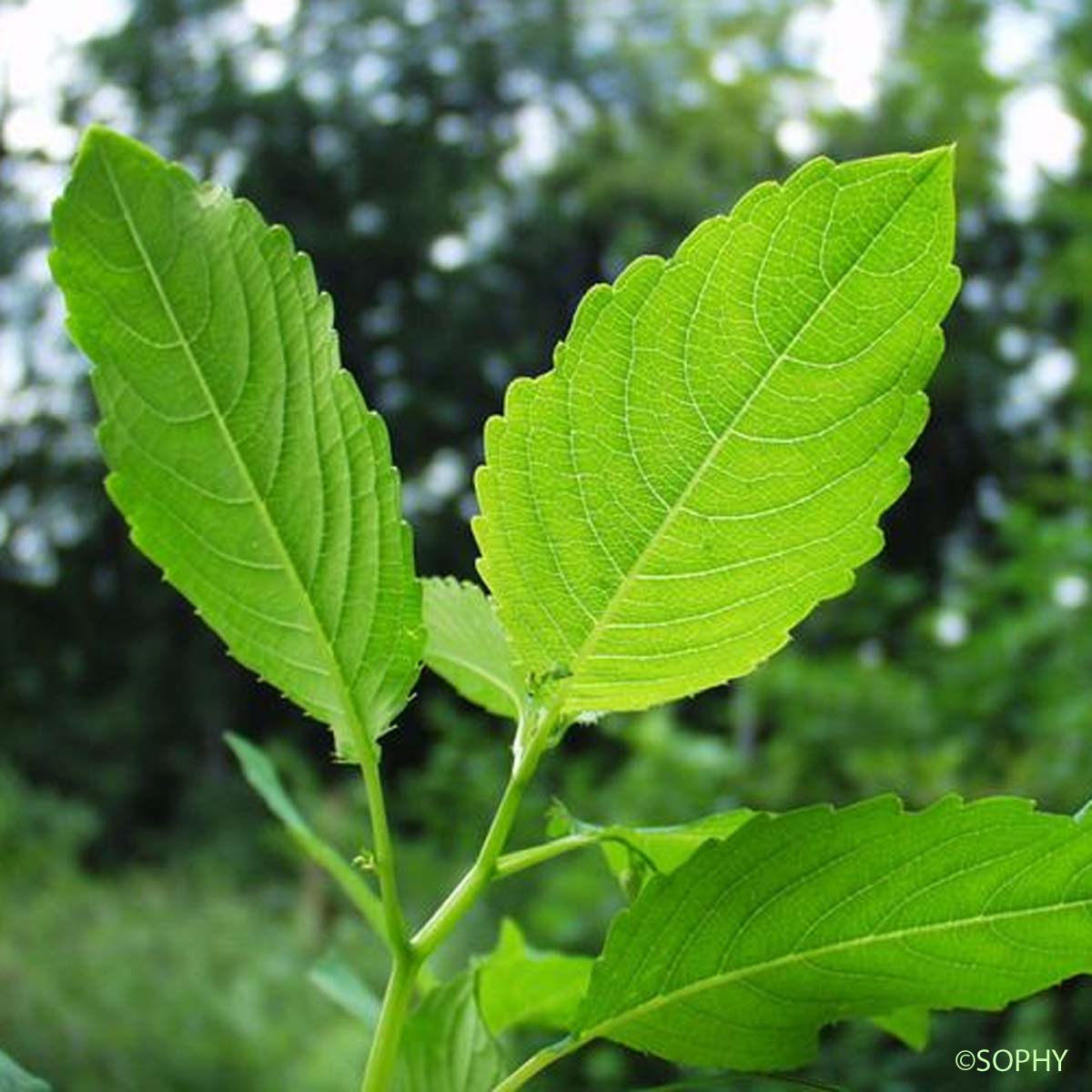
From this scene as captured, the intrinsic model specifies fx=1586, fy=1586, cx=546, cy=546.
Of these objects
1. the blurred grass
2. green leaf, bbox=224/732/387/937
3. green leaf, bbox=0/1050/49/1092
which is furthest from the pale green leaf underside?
the blurred grass

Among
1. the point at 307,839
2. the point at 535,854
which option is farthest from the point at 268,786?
the point at 535,854

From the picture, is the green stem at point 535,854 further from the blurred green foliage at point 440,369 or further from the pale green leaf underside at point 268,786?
the blurred green foliage at point 440,369

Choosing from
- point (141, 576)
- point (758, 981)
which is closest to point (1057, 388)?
point (141, 576)

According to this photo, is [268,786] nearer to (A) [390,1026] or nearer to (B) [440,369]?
(A) [390,1026]

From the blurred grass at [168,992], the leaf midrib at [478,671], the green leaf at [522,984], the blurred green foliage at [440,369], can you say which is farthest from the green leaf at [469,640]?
the blurred green foliage at [440,369]

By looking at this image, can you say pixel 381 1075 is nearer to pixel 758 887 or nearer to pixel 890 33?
pixel 758 887

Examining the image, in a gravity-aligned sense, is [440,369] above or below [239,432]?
above

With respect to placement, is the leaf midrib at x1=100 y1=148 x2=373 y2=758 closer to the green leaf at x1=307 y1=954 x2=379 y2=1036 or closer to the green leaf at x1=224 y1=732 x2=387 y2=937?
the green leaf at x1=224 y1=732 x2=387 y2=937

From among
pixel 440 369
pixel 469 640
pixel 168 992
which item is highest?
pixel 440 369
